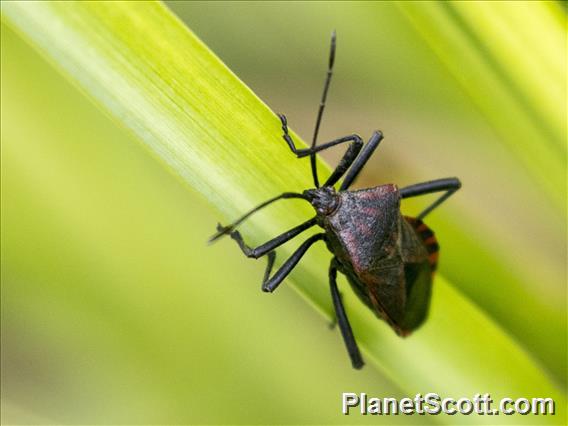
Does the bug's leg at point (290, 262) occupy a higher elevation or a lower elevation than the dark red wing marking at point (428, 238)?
higher

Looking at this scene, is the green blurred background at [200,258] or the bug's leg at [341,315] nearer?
the bug's leg at [341,315]

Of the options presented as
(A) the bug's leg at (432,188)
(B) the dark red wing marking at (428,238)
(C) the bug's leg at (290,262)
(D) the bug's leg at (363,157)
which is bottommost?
(B) the dark red wing marking at (428,238)

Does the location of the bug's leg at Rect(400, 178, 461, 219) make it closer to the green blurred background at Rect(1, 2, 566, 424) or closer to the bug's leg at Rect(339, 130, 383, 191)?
the green blurred background at Rect(1, 2, 566, 424)

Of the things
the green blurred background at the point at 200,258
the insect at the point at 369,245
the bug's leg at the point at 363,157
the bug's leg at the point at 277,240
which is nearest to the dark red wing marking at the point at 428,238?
the insect at the point at 369,245

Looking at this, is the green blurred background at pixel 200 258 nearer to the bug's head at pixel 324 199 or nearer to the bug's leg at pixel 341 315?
the bug's leg at pixel 341 315

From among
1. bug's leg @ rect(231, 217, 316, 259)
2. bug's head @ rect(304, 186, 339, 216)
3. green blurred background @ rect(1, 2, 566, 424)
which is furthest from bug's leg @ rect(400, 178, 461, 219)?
bug's leg @ rect(231, 217, 316, 259)

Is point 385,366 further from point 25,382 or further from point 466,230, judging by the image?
point 25,382
